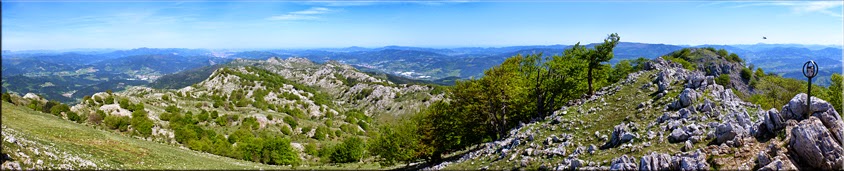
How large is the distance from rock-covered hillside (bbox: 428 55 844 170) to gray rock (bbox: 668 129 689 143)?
0.16ft

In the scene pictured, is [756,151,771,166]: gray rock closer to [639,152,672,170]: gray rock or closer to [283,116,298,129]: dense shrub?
[639,152,672,170]: gray rock

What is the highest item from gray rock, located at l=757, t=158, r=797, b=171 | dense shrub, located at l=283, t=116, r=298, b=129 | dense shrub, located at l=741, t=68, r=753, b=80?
gray rock, located at l=757, t=158, r=797, b=171

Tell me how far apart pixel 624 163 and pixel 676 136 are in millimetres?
4770

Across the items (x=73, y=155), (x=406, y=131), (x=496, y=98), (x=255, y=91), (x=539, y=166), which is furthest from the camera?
(x=255, y=91)

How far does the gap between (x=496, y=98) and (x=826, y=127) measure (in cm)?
2552

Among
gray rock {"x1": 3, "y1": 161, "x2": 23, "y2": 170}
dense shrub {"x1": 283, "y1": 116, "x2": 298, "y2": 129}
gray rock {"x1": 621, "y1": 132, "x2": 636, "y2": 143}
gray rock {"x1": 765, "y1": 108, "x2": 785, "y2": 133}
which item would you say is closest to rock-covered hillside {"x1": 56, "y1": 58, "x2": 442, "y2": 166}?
dense shrub {"x1": 283, "y1": 116, "x2": 298, "y2": 129}

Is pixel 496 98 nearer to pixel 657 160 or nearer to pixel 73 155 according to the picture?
pixel 657 160

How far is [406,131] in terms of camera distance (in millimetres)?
44625

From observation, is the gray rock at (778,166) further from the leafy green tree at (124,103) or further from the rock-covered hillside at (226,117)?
the leafy green tree at (124,103)

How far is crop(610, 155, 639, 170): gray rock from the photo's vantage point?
19245mm

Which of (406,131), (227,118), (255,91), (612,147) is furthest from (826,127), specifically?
(255,91)

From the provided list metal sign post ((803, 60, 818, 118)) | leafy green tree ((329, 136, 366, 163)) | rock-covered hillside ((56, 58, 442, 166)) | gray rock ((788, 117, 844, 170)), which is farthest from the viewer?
rock-covered hillside ((56, 58, 442, 166))

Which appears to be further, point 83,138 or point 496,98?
point 496,98

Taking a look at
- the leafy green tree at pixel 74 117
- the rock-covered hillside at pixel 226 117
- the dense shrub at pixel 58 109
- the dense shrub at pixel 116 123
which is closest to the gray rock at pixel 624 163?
the rock-covered hillside at pixel 226 117
